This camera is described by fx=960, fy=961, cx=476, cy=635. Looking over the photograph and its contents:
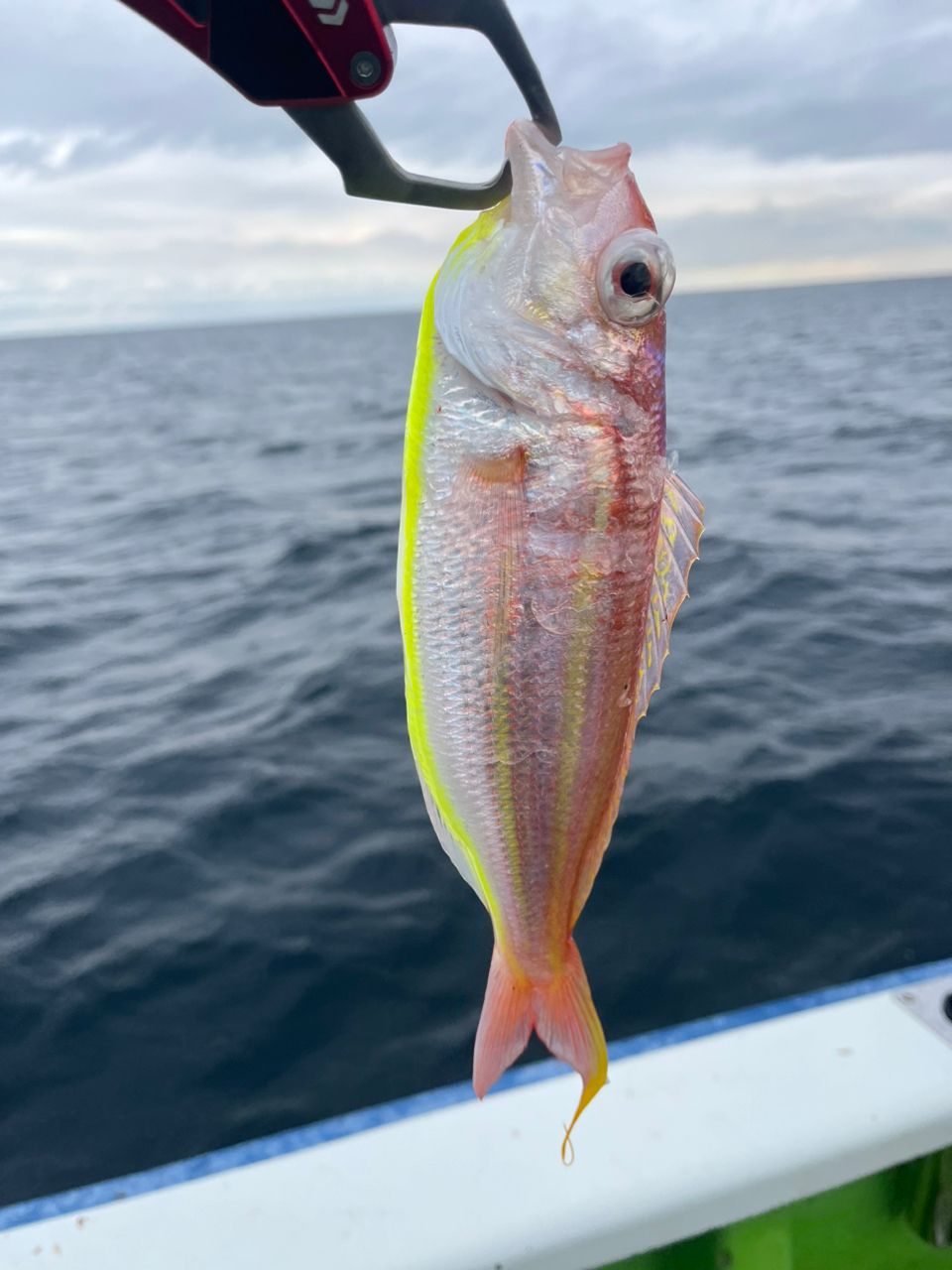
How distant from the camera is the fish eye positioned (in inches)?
46.4

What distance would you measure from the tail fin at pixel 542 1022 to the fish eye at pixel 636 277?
2.88 ft

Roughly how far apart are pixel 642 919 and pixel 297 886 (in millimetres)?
1807

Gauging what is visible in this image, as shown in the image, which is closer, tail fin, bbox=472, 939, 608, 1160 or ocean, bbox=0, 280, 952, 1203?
tail fin, bbox=472, 939, 608, 1160

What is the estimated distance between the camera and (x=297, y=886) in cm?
510

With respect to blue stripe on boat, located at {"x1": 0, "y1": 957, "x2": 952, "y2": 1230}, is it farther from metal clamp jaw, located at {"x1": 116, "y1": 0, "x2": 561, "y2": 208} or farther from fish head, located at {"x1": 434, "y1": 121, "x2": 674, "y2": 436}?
metal clamp jaw, located at {"x1": 116, "y1": 0, "x2": 561, "y2": 208}

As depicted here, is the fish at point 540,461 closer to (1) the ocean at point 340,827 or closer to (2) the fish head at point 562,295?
(2) the fish head at point 562,295

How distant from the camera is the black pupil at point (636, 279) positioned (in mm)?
1180

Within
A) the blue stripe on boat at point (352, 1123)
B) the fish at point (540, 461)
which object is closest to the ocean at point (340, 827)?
the blue stripe on boat at point (352, 1123)

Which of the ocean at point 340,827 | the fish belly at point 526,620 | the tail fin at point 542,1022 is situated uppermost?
the fish belly at point 526,620

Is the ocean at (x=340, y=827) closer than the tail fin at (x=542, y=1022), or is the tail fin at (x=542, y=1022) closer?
the tail fin at (x=542, y=1022)

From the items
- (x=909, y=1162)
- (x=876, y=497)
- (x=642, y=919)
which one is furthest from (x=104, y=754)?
(x=876, y=497)

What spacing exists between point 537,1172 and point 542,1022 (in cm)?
98

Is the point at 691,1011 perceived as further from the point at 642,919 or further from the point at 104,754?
the point at 104,754

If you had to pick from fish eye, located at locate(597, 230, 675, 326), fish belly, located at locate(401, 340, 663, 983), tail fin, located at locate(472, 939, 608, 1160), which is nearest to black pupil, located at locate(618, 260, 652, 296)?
fish eye, located at locate(597, 230, 675, 326)
